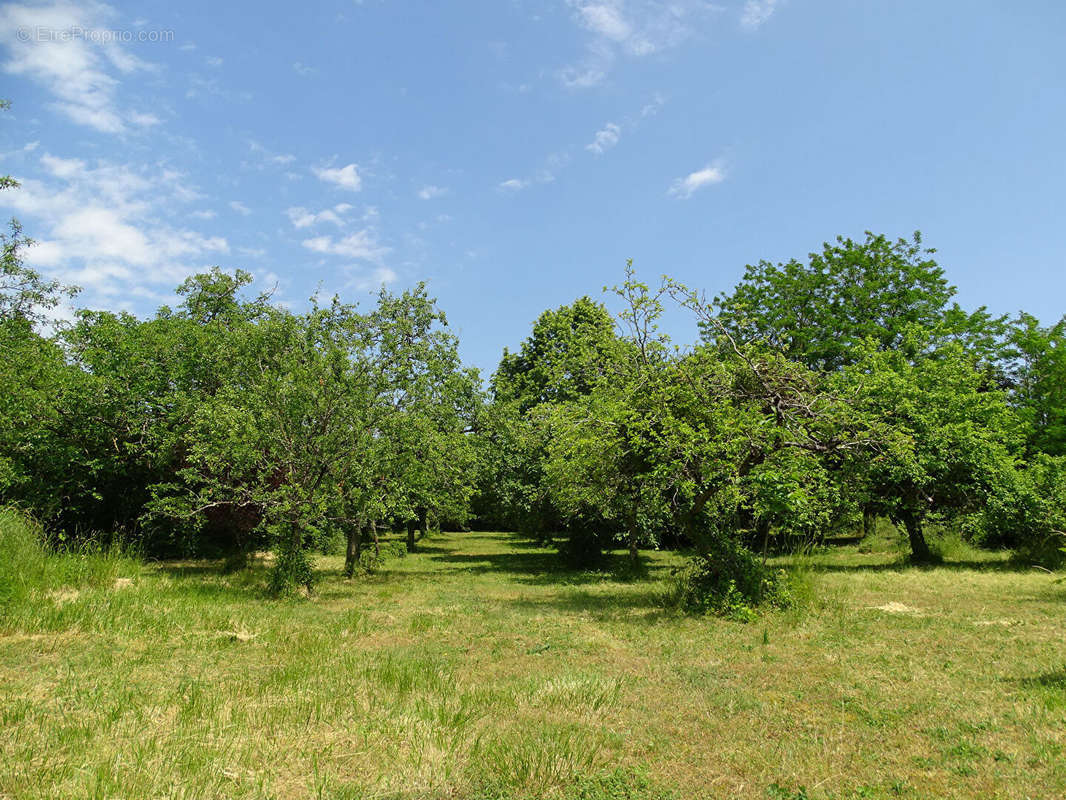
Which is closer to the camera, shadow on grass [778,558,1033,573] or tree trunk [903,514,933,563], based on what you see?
shadow on grass [778,558,1033,573]

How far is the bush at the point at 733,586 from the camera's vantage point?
41.4 ft

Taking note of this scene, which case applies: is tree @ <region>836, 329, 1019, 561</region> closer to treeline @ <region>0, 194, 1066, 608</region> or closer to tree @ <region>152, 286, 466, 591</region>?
treeline @ <region>0, 194, 1066, 608</region>

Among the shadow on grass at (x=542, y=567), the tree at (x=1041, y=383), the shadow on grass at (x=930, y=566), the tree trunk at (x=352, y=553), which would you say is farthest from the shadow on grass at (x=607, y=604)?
the tree at (x=1041, y=383)

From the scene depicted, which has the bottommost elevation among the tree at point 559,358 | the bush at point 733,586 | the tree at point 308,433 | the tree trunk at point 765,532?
the bush at point 733,586

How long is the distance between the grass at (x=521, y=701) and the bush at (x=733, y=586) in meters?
0.54

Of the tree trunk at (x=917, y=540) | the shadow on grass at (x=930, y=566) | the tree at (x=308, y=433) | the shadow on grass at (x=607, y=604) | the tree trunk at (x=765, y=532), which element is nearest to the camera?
the shadow on grass at (x=607, y=604)

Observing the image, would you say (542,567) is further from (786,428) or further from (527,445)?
(786,428)

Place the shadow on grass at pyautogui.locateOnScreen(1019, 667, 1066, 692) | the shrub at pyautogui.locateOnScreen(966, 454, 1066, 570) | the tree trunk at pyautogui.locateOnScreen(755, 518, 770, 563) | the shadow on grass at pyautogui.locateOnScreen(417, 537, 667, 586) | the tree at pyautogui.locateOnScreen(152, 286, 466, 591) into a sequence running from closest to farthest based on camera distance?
the shadow on grass at pyautogui.locateOnScreen(1019, 667, 1066, 692) < the tree trunk at pyautogui.locateOnScreen(755, 518, 770, 563) < the tree at pyautogui.locateOnScreen(152, 286, 466, 591) < the shrub at pyautogui.locateOnScreen(966, 454, 1066, 570) < the shadow on grass at pyautogui.locateOnScreen(417, 537, 667, 586)

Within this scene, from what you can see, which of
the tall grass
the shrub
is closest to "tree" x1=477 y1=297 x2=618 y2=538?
the tall grass

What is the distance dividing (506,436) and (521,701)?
1941cm

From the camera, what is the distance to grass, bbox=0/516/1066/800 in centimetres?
500

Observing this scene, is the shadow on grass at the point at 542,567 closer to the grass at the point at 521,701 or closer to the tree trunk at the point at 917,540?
the grass at the point at 521,701

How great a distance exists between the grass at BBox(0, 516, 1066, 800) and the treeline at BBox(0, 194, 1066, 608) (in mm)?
2866

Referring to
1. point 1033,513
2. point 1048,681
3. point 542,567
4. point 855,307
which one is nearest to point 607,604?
point 1048,681
